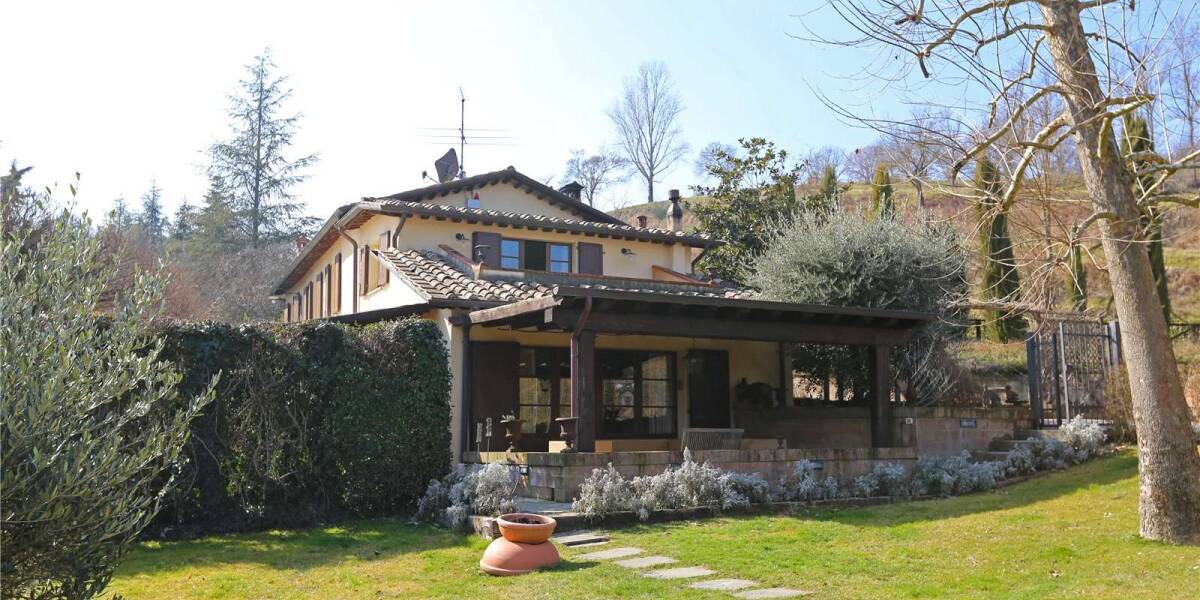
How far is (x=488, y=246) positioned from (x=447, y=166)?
7.15 meters

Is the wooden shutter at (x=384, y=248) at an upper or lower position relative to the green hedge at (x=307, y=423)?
upper

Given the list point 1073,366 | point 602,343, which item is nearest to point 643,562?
point 602,343

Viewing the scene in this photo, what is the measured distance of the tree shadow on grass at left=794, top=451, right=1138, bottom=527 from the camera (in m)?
10.2

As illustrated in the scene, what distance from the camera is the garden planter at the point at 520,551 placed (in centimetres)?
809

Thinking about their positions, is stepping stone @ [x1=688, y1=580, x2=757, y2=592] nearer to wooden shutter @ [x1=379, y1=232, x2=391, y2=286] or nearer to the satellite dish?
wooden shutter @ [x1=379, y1=232, x2=391, y2=286]

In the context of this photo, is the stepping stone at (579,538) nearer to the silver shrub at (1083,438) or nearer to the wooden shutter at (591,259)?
the silver shrub at (1083,438)

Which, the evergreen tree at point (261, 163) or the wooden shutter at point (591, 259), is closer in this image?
the wooden shutter at point (591, 259)

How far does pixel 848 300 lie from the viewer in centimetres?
1611

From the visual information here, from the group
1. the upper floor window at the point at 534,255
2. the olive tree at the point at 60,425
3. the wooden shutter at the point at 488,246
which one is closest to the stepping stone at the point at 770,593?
the olive tree at the point at 60,425

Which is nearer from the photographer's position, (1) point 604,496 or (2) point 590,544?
(2) point 590,544

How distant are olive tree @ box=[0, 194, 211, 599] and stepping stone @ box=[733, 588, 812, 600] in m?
4.08

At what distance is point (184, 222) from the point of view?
45375 mm

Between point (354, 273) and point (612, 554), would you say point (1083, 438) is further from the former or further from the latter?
point (354, 273)

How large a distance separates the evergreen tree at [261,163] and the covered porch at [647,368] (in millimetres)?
27619
